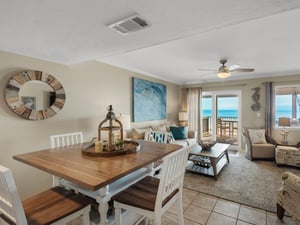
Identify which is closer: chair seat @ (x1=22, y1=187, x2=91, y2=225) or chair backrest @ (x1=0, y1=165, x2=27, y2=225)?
chair backrest @ (x1=0, y1=165, x2=27, y2=225)

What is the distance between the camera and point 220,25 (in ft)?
5.24

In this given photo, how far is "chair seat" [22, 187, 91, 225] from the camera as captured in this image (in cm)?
116

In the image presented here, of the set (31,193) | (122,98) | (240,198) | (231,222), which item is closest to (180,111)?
(122,98)

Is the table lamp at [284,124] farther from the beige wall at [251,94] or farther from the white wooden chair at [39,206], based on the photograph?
the white wooden chair at [39,206]

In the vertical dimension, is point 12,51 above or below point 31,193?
above

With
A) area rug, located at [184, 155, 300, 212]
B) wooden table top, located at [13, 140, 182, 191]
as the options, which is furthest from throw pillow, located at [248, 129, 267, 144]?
wooden table top, located at [13, 140, 182, 191]

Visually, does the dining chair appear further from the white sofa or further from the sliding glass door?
the sliding glass door

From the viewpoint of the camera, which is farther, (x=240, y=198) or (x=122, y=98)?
(x=122, y=98)

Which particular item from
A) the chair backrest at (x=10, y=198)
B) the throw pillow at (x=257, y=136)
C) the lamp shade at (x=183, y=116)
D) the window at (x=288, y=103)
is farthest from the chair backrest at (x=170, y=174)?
the window at (x=288, y=103)

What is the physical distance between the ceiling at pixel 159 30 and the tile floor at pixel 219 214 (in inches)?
84.7

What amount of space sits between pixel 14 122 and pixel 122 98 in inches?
83.3

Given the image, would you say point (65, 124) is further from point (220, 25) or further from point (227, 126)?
point (227, 126)

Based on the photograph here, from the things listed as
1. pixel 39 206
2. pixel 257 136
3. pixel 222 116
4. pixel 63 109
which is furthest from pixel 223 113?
pixel 39 206

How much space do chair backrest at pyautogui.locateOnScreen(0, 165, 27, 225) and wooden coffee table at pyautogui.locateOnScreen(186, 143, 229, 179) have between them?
115 inches
